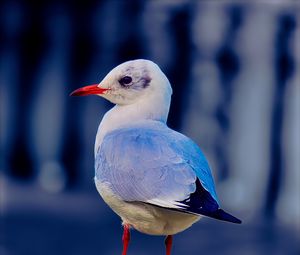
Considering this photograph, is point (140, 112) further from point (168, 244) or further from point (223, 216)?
point (223, 216)

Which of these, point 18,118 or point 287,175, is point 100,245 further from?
point 18,118

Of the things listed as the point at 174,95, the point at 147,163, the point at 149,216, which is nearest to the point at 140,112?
the point at 147,163

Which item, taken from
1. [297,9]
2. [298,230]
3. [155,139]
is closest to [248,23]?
[297,9]

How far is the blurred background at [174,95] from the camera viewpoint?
35.4ft

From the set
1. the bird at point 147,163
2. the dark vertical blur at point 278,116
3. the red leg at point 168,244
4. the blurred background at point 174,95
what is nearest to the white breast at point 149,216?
the bird at point 147,163

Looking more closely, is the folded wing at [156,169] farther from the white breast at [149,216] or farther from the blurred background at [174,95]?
the blurred background at [174,95]

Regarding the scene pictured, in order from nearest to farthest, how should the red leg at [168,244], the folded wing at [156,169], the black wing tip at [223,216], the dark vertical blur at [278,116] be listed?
the black wing tip at [223,216]
the folded wing at [156,169]
the red leg at [168,244]
the dark vertical blur at [278,116]

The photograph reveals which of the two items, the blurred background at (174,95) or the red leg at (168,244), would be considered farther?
the blurred background at (174,95)

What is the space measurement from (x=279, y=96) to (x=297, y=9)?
859mm

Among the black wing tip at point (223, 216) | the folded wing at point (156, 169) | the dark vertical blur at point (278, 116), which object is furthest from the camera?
the dark vertical blur at point (278, 116)

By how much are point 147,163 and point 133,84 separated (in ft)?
0.91

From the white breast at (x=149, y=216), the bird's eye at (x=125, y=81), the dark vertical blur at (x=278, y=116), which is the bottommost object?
the dark vertical blur at (x=278, y=116)

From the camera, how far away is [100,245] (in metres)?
7.82

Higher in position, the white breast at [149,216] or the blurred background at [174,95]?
the white breast at [149,216]
